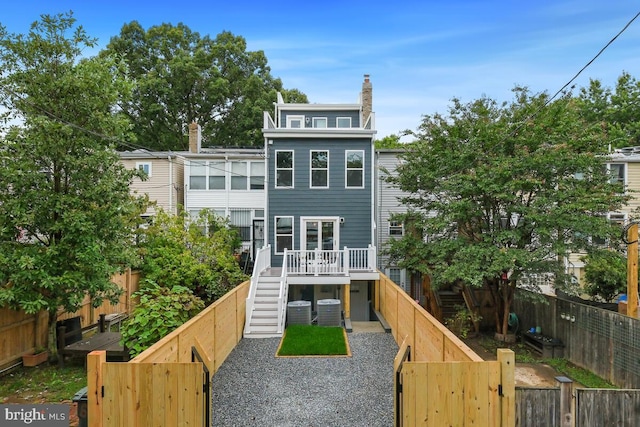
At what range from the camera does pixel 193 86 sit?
27.5 m

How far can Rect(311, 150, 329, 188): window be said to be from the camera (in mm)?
13820

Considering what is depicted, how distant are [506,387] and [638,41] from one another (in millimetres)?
6704

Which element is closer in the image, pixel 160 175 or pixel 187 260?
pixel 187 260

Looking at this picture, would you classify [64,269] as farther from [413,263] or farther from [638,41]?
[638,41]

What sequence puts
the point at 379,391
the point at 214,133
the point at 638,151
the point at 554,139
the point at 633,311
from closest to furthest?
the point at 379,391 → the point at 633,311 → the point at 554,139 → the point at 638,151 → the point at 214,133

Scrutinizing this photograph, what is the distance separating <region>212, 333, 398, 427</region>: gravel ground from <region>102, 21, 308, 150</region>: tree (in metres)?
21.2

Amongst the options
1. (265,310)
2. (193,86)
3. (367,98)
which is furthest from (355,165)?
(193,86)

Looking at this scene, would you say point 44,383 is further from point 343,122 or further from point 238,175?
point 343,122

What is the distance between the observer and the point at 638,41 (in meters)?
6.65

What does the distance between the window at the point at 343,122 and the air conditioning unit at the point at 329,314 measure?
27.5 feet

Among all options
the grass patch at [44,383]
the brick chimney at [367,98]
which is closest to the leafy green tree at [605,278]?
the brick chimney at [367,98]

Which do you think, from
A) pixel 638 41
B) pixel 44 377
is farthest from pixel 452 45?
pixel 44 377

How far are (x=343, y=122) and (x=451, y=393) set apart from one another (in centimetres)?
1347

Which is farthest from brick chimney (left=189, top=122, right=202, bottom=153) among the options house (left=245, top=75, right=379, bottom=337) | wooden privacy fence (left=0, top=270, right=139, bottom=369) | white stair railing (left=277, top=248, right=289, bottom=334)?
wooden privacy fence (left=0, top=270, right=139, bottom=369)
